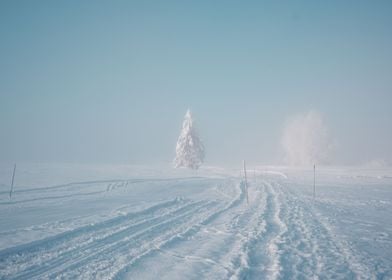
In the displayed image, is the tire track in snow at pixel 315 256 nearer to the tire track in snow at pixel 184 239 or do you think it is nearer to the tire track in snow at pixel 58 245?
the tire track in snow at pixel 184 239

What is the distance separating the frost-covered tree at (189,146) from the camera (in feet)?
182

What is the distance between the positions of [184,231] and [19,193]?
52.4 feet

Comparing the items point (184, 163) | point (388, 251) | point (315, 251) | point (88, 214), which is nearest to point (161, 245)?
point (315, 251)

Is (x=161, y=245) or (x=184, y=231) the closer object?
(x=161, y=245)

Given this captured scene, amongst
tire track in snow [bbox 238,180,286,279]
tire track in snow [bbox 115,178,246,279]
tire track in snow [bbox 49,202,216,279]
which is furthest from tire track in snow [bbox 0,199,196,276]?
tire track in snow [bbox 238,180,286,279]

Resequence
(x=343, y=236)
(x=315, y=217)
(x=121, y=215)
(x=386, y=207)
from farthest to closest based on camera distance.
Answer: (x=386, y=207), (x=315, y=217), (x=121, y=215), (x=343, y=236)

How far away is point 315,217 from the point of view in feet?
48.8

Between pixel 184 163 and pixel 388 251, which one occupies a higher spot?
pixel 184 163

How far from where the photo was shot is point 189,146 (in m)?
55.9

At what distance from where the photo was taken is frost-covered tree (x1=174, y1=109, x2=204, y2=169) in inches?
2186

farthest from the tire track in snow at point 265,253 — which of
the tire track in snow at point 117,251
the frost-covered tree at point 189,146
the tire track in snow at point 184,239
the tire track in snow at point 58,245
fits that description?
the frost-covered tree at point 189,146

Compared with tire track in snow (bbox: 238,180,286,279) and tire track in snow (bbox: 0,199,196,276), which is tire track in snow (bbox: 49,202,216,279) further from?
tire track in snow (bbox: 238,180,286,279)

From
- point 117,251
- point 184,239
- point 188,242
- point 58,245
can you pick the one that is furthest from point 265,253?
point 58,245

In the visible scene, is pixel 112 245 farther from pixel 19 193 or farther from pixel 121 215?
pixel 19 193
